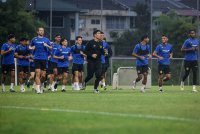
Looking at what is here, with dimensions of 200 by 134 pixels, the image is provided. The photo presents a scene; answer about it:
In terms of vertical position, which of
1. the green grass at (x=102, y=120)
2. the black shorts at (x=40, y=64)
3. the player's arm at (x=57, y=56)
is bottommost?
the green grass at (x=102, y=120)

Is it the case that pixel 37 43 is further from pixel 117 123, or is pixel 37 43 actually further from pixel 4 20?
pixel 4 20

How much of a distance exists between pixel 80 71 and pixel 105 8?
42.7 m

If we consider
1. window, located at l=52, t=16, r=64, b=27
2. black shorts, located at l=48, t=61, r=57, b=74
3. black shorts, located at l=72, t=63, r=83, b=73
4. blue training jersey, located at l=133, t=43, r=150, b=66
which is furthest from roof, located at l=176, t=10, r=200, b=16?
blue training jersey, located at l=133, t=43, r=150, b=66

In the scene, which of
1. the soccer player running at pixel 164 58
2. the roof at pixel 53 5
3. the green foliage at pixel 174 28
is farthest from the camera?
the roof at pixel 53 5

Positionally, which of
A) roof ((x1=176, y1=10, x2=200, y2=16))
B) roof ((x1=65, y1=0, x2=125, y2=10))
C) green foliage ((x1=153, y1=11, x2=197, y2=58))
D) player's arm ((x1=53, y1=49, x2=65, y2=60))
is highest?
roof ((x1=65, y1=0, x2=125, y2=10))

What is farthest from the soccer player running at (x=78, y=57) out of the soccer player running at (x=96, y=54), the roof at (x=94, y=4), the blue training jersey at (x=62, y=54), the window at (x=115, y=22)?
the window at (x=115, y=22)

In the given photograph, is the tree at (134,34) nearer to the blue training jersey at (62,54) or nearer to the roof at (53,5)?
the roof at (53,5)

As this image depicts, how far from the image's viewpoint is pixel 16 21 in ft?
168

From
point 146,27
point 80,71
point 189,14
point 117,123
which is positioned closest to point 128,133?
point 117,123

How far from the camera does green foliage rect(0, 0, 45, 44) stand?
163 feet

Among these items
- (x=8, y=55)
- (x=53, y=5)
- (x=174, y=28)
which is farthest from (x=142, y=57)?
(x=53, y=5)

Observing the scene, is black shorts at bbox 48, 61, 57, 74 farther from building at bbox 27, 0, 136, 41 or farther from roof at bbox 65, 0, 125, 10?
roof at bbox 65, 0, 125, 10

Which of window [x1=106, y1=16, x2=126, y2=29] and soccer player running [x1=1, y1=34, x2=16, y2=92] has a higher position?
window [x1=106, y1=16, x2=126, y2=29]

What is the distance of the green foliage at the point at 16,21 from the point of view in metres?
49.6
